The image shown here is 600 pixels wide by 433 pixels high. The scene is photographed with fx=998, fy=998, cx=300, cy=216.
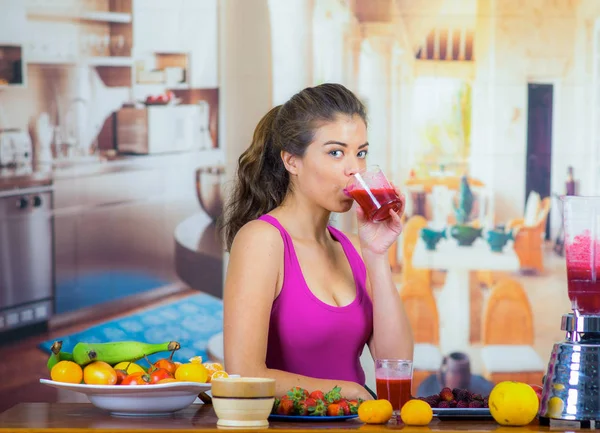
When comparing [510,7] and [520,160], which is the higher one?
[510,7]

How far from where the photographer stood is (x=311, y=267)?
2.65 meters

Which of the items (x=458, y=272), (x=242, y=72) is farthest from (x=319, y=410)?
(x=242, y=72)

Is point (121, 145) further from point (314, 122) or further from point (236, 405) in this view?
point (236, 405)

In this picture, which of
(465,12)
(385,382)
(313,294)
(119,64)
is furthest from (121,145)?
(385,382)

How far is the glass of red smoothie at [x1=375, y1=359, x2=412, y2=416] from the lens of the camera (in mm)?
2004

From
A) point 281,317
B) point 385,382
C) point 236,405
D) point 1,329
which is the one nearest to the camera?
point 236,405

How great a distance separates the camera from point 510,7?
15.5 feet

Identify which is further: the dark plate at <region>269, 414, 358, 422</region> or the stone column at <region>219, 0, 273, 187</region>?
the stone column at <region>219, 0, 273, 187</region>

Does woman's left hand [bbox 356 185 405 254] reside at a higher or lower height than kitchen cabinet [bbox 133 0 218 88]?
lower

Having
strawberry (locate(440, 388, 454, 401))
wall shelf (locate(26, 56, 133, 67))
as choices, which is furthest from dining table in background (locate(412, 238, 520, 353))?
strawberry (locate(440, 388, 454, 401))

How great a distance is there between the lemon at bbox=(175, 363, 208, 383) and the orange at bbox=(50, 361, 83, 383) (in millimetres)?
200

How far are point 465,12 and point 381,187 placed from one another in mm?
2714

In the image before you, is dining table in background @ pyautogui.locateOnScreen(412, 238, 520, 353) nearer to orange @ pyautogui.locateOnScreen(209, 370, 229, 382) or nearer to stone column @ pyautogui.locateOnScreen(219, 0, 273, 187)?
stone column @ pyautogui.locateOnScreen(219, 0, 273, 187)

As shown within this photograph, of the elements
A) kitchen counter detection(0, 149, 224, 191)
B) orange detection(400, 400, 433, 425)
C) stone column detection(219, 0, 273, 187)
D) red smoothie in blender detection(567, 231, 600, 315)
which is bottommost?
orange detection(400, 400, 433, 425)
